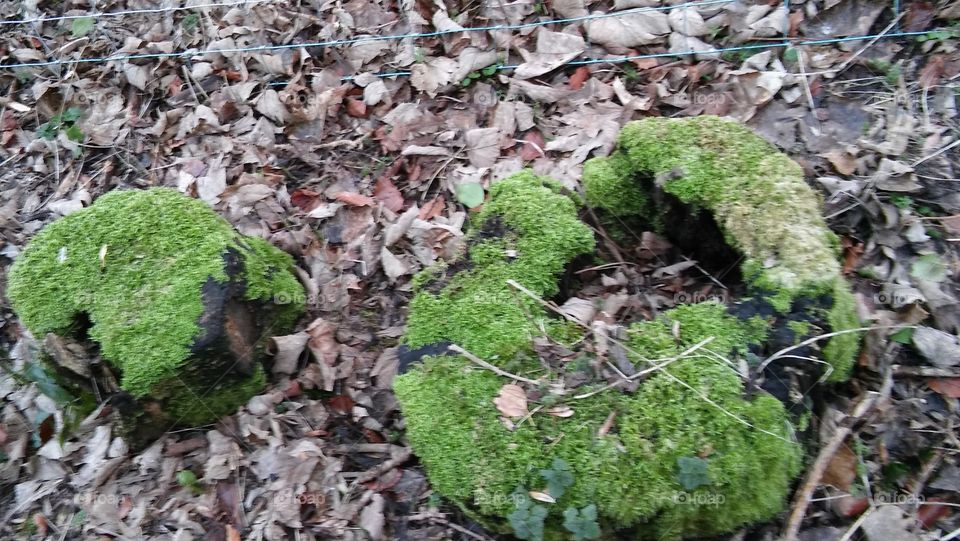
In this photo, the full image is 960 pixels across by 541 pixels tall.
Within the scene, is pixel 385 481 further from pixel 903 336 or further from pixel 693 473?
pixel 903 336

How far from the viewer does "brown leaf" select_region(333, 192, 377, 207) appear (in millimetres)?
4180

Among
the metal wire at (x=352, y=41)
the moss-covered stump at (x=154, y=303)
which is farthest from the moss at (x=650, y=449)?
the metal wire at (x=352, y=41)

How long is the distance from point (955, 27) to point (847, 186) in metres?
1.39

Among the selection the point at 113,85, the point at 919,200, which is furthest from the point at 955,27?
the point at 113,85

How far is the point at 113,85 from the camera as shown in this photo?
16.7 ft

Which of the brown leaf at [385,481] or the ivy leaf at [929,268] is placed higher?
the ivy leaf at [929,268]

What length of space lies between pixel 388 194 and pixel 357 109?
750 mm

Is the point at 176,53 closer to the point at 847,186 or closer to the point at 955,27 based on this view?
the point at 847,186

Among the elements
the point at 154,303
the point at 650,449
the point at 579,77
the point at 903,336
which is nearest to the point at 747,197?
the point at 903,336

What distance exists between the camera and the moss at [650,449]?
262cm

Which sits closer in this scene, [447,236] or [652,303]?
[652,303]

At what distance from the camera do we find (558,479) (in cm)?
265

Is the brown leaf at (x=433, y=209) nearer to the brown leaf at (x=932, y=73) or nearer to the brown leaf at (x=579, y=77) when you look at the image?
the brown leaf at (x=579, y=77)

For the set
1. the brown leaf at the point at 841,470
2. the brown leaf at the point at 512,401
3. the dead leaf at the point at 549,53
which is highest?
the dead leaf at the point at 549,53
